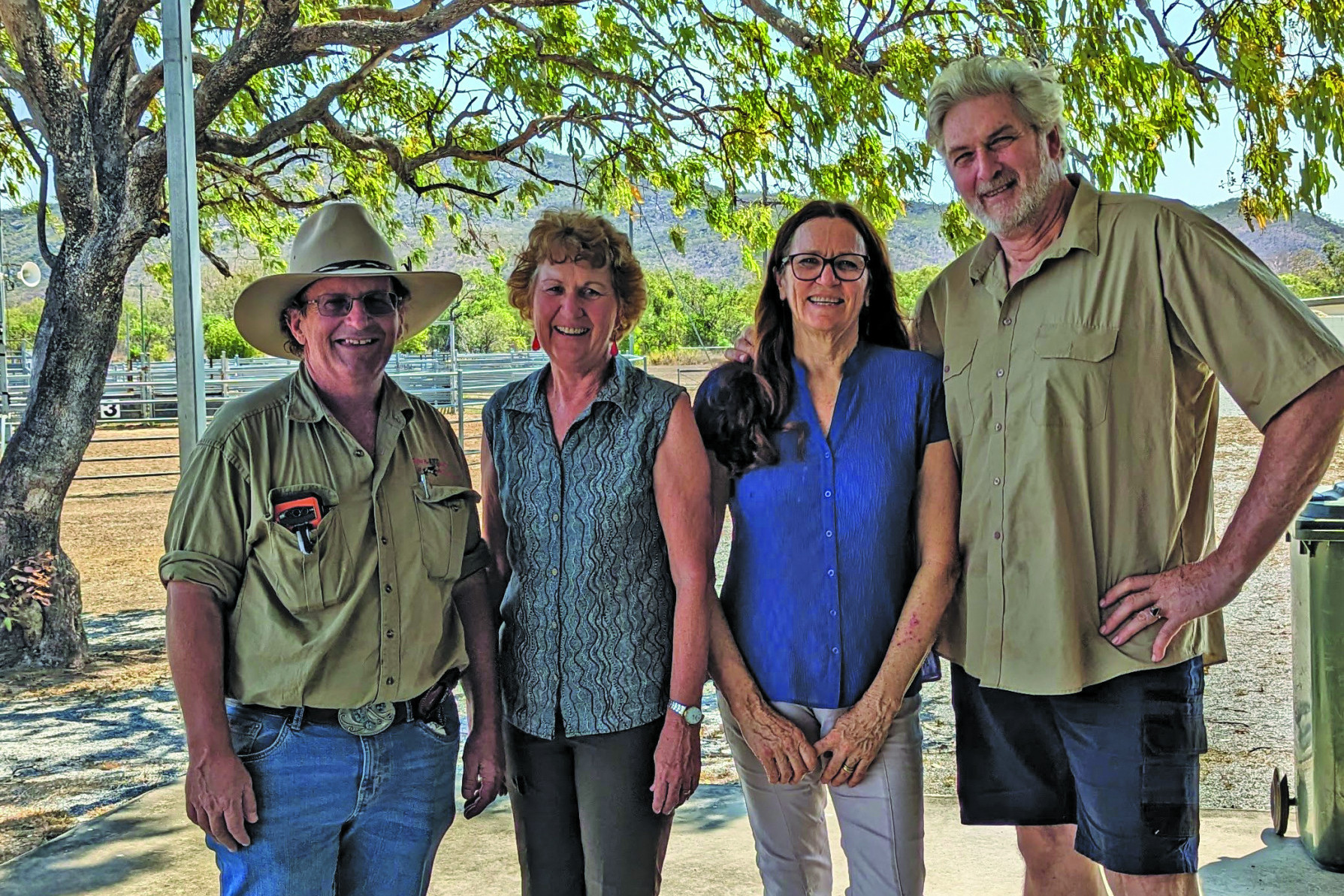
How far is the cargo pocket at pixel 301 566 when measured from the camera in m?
1.84

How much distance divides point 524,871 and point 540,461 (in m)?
0.72

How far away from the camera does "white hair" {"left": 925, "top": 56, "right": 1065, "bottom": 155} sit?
2049 millimetres

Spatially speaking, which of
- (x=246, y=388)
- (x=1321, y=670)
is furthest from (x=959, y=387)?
(x=246, y=388)

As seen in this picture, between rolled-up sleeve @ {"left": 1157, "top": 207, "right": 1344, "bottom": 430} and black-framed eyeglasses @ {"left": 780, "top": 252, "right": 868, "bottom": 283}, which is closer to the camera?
rolled-up sleeve @ {"left": 1157, "top": 207, "right": 1344, "bottom": 430}

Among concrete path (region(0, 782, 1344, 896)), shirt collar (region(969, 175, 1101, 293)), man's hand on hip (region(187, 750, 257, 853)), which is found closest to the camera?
man's hand on hip (region(187, 750, 257, 853))

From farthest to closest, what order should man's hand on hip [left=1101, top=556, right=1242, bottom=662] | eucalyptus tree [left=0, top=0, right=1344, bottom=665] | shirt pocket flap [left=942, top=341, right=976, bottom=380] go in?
eucalyptus tree [left=0, top=0, right=1344, bottom=665] < shirt pocket flap [left=942, top=341, right=976, bottom=380] < man's hand on hip [left=1101, top=556, right=1242, bottom=662]

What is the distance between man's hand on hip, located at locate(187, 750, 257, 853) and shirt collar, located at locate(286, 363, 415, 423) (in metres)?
0.55

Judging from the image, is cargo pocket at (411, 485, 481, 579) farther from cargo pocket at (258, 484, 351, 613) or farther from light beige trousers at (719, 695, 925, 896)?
light beige trousers at (719, 695, 925, 896)

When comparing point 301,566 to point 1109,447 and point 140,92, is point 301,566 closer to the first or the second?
point 1109,447

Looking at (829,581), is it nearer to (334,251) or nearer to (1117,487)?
(1117,487)

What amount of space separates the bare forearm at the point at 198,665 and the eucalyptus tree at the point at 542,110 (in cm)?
406

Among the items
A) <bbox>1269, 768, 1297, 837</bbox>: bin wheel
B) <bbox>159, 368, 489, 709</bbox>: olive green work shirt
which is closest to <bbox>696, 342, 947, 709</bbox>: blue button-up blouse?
<bbox>159, 368, 489, 709</bbox>: olive green work shirt

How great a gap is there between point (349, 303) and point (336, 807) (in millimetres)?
834

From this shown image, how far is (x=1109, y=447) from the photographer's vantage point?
1952 millimetres
